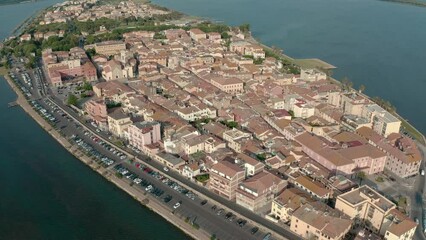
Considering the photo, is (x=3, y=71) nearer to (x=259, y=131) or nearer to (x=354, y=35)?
(x=259, y=131)

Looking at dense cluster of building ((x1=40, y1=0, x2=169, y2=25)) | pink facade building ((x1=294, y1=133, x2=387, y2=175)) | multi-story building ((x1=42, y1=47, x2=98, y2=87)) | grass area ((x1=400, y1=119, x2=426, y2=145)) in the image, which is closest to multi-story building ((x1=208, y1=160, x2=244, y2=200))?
pink facade building ((x1=294, y1=133, x2=387, y2=175))

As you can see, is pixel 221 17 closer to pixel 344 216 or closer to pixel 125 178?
pixel 125 178

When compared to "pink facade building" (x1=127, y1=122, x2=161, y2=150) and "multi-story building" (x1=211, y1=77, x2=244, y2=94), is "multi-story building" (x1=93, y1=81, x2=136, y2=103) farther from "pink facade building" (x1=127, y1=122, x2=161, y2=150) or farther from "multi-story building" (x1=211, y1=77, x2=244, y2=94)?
"multi-story building" (x1=211, y1=77, x2=244, y2=94)

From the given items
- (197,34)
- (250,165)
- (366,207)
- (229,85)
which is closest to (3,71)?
(197,34)

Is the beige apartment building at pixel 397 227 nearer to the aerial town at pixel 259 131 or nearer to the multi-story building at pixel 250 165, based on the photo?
the aerial town at pixel 259 131

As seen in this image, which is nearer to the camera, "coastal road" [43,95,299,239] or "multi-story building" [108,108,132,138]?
"coastal road" [43,95,299,239]

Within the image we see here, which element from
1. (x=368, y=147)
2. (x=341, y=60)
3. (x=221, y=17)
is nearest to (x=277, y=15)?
(x=221, y=17)
